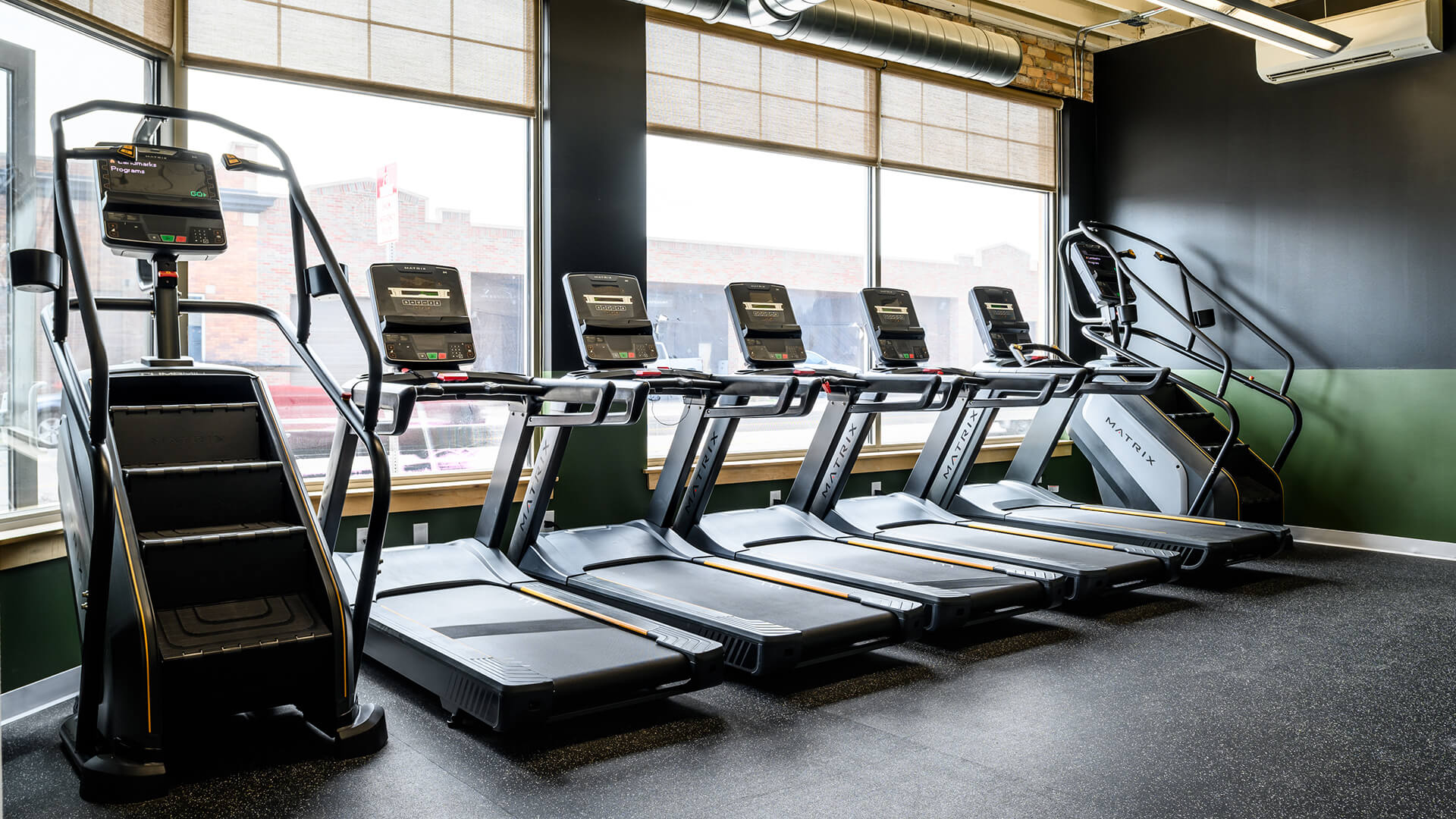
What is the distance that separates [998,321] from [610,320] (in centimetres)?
285

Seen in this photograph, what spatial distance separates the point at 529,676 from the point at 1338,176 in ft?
22.0

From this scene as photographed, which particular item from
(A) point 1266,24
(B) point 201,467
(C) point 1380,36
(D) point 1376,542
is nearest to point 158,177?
(B) point 201,467

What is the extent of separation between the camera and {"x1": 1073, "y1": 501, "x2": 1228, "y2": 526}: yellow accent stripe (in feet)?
19.4

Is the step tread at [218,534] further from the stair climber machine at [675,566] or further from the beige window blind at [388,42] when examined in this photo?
the beige window blind at [388,42]

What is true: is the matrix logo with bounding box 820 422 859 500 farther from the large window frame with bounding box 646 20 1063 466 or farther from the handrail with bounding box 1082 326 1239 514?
the handrail with bounding box 1082 326 1239 514

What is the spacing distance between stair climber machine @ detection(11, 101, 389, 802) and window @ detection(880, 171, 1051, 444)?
4.77 metres

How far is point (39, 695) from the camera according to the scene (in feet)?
11.1

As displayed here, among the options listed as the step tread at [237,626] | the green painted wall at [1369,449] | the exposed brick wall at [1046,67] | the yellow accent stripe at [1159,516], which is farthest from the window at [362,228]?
the green painted wall at [1369,449]

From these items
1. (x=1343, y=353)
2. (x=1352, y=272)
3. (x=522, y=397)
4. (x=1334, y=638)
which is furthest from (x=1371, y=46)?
(x=522, y=397)

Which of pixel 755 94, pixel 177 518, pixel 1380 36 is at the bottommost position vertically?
pixel 177 518

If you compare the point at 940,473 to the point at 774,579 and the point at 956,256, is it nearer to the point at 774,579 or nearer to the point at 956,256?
the point at 956,256

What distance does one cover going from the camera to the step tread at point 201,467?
9.72 feet

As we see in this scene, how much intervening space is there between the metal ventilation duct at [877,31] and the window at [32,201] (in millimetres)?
2647

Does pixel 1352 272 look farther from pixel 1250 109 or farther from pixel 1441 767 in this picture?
pixel 1441 767
